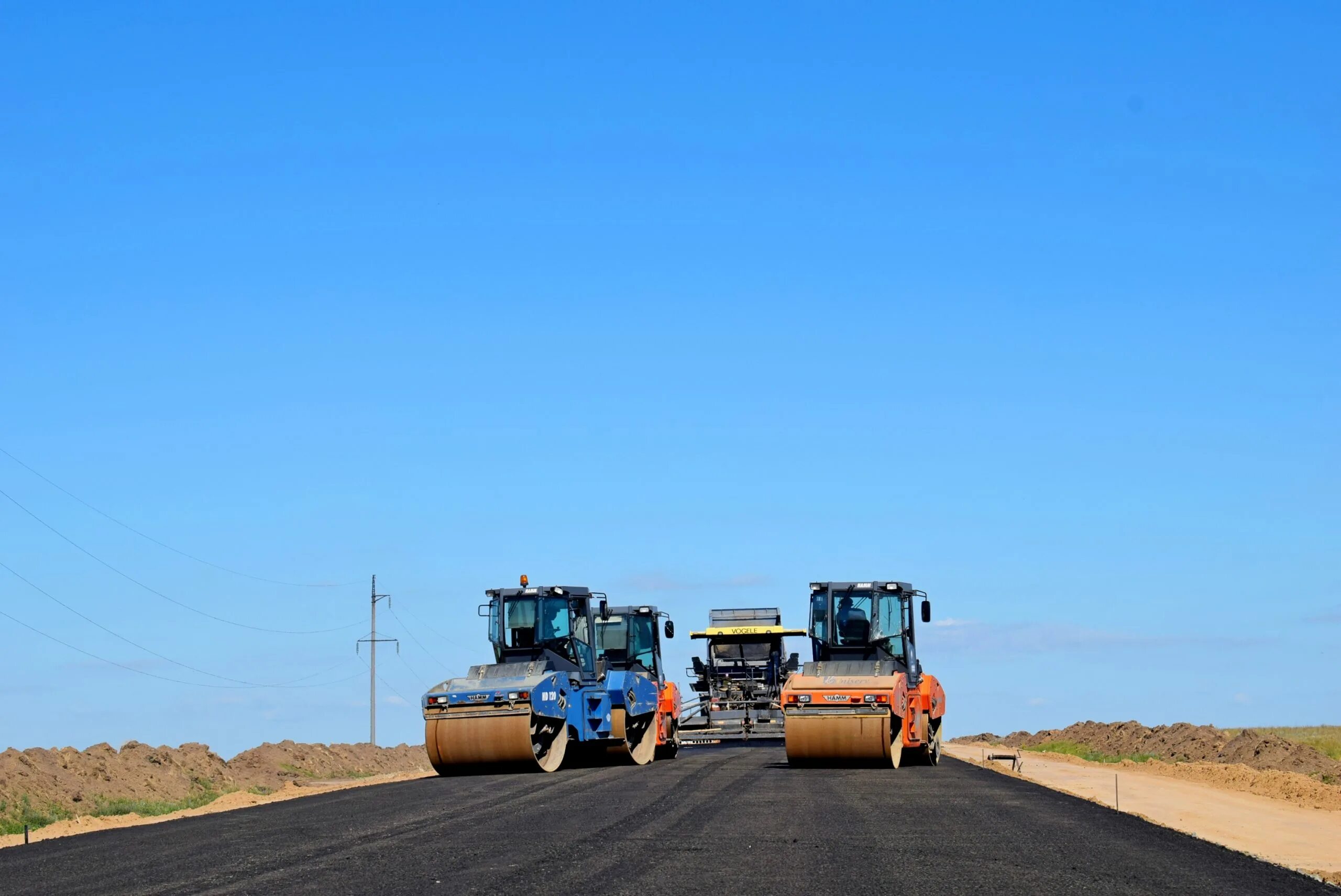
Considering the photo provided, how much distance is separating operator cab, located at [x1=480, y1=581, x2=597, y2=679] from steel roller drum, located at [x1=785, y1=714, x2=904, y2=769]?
4.69 meters

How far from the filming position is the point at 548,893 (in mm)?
12562

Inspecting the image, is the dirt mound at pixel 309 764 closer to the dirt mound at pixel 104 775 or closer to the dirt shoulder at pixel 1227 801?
the dirt mound at pixel 104 775

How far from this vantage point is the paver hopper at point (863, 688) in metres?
27.3

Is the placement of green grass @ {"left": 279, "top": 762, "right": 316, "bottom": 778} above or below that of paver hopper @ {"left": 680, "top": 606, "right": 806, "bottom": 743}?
below

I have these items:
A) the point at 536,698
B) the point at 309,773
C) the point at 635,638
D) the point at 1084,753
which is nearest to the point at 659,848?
the point at 536,698

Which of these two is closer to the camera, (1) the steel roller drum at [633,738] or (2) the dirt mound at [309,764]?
(1) the steel roller drum at [633,738]

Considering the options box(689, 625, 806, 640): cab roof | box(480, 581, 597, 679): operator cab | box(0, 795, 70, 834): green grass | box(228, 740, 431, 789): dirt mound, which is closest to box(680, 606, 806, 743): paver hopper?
box(689, 625, 806, 640): cab roof

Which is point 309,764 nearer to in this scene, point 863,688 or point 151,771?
point 151,771

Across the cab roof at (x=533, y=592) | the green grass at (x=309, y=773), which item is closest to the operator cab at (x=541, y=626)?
the cab roof at (x=533, y=592)

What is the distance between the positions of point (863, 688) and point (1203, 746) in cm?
2401

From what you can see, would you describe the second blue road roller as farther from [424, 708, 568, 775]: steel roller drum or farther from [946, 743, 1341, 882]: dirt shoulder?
[946, 743, 1341, 882]: dirt shoulder

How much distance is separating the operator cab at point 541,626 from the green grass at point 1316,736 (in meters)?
28.7

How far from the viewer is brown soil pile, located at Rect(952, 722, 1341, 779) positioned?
4228cm

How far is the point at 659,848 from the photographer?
15547mm
